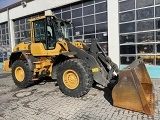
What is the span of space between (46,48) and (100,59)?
2.28 m

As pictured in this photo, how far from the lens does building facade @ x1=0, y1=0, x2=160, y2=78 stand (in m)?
8.62

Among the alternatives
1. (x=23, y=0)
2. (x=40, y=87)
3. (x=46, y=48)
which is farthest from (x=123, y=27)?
(x=23, y=0)

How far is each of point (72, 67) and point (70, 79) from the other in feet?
1.50

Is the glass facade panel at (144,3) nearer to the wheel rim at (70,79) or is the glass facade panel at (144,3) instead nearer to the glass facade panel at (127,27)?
the glass facade panel at (127,27)

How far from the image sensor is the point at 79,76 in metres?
5.71

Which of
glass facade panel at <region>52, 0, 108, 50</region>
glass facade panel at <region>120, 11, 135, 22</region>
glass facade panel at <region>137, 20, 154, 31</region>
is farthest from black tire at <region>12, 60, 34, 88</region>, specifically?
glass facade panel at <region>137, 20, 154, 31</region>

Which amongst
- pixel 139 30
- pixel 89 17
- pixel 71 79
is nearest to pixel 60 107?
pixel 71 79

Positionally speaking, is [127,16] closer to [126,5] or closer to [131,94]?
[126,5]

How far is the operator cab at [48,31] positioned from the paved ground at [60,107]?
6.52 feet

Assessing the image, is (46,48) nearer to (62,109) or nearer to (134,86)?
(62,109)

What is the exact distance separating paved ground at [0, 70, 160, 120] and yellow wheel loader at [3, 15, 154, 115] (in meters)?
0.28

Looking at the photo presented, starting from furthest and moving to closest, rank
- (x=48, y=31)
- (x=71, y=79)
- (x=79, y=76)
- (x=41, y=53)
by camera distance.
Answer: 1. (x=41, y=53)
2. (x=48, y=31)
3. (x=71, y=79)
4. (x=79, y=76)

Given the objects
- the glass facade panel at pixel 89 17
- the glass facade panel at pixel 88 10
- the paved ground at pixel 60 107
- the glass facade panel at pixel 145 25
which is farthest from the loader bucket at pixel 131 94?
the glass facade panel at pixel 88 10

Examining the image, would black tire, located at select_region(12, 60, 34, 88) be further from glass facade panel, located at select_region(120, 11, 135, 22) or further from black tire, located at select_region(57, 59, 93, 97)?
glass facade panel, located at select_region(120, 11, 135, 22)
